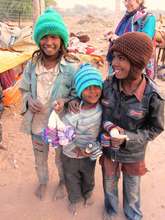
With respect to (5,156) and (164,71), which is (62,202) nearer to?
(5,156)

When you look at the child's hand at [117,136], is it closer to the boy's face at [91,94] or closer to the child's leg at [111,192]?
the boy's face at [91,94]

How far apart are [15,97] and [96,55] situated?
5.09 ft

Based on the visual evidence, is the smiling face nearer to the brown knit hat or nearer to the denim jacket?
the denim jacket

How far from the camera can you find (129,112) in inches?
81.8

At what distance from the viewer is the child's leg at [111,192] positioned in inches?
96.7

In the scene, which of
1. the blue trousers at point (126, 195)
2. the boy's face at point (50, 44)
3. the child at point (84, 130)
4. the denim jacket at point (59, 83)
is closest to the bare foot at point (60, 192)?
the child at point (84, 130)

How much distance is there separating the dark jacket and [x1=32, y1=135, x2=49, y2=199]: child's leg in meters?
0.65

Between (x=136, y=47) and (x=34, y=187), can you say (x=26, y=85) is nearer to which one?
(x=136, y=47)

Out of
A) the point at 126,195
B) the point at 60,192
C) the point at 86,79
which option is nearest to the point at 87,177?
the point at 126,195

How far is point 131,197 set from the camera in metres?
2.46

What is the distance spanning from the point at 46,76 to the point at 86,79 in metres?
0.35

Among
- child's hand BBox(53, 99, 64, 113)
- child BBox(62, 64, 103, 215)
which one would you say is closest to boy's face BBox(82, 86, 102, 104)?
child BBox(62, 64, 103, 215)

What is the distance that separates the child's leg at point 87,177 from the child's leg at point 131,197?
273mm

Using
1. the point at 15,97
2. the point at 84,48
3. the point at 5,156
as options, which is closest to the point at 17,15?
the point at 84,48
